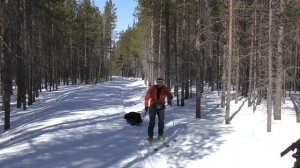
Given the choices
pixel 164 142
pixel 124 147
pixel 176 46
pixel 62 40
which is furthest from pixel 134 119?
pixel 62 40

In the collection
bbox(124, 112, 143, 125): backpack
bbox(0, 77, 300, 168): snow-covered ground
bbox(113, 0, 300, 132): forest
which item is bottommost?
bbox(0, 77, 300, 168): snow-covered ground

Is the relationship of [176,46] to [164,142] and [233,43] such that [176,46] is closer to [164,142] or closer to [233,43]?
[233,43]

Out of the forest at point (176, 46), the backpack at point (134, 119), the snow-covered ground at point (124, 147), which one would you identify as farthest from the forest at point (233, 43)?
the backpack at point (134, 119)

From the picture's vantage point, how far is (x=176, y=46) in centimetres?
3203

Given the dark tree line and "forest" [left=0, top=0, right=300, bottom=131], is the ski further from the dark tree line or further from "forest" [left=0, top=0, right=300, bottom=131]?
the dark tree line

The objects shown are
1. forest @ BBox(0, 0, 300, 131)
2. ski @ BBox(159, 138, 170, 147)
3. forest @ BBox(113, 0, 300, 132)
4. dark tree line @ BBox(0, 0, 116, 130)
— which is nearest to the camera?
ski @ BBox(159, 138, 170, 147)

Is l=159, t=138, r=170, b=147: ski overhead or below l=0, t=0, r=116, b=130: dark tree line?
below

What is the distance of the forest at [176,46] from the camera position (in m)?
22.0

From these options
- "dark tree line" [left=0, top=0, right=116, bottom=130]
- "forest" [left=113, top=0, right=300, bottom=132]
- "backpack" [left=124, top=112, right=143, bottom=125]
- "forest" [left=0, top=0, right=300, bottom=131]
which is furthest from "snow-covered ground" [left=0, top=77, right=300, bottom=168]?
"dark tree line" [left=0, top=0, right=116, bottom=130]

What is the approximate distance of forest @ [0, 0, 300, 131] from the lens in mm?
21953

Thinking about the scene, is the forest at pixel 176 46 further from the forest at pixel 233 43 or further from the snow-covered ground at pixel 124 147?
the snow-covered ground at pixel 124 147

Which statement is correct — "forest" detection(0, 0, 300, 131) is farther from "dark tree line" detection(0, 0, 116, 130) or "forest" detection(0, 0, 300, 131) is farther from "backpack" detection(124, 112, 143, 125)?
"backpack" detection(124, 112, 143, 125)

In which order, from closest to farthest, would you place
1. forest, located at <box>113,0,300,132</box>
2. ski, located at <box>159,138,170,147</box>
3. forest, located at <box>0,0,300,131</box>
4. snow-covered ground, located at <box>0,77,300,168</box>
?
snow-covered ground, located at <box>0,77,300,168</box>, ski, located at <box>159,138,170,147</box>, forest, located at <box>0,0,300,131</box>, forest, located at <box>113,0,300,132</box>

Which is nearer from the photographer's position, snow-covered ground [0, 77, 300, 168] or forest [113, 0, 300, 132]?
snow-covered ground [0, 77, 300, 168]
